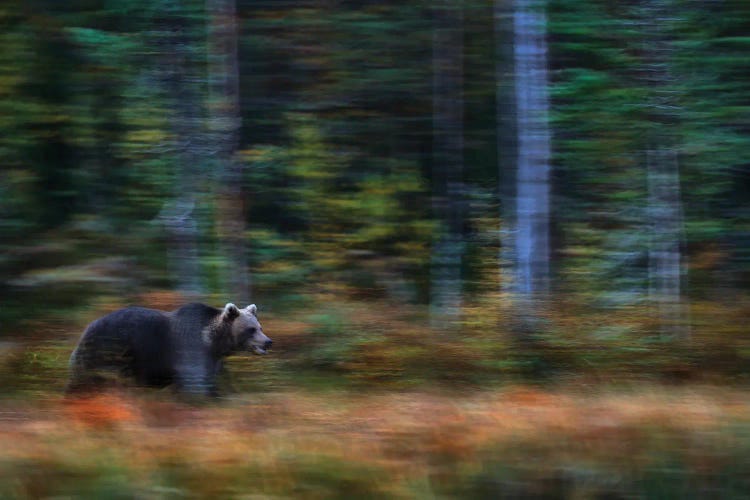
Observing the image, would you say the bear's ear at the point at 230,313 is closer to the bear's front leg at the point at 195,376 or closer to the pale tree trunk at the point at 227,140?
the bear's front leg at the point at 195,376

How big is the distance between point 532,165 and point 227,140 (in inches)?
165

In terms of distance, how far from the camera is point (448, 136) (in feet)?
64.6

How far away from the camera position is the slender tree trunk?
13.9m

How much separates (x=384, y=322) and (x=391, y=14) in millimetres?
6757

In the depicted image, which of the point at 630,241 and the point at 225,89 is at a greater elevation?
the point at 225,89

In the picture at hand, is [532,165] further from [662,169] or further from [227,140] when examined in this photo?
[662,169]

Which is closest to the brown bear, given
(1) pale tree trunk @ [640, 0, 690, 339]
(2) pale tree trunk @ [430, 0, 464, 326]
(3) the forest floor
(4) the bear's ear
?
(4) the bear's ear

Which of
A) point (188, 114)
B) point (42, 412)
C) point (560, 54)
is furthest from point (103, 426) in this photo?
point (560, 54)

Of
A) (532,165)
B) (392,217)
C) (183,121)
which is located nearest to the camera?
(183,121)

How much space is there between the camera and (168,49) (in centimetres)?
1187

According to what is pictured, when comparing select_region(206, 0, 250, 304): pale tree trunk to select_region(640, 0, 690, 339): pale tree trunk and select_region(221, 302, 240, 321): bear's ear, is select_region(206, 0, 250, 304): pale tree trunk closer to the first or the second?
select_region(221, 302, 240, 321): bear's ear

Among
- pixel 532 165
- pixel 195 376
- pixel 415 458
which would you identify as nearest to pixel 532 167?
Result: pixel 532 165

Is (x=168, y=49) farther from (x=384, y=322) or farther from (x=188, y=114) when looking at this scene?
(x=384, y=322)

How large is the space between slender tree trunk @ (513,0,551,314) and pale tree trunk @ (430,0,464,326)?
4.11m
